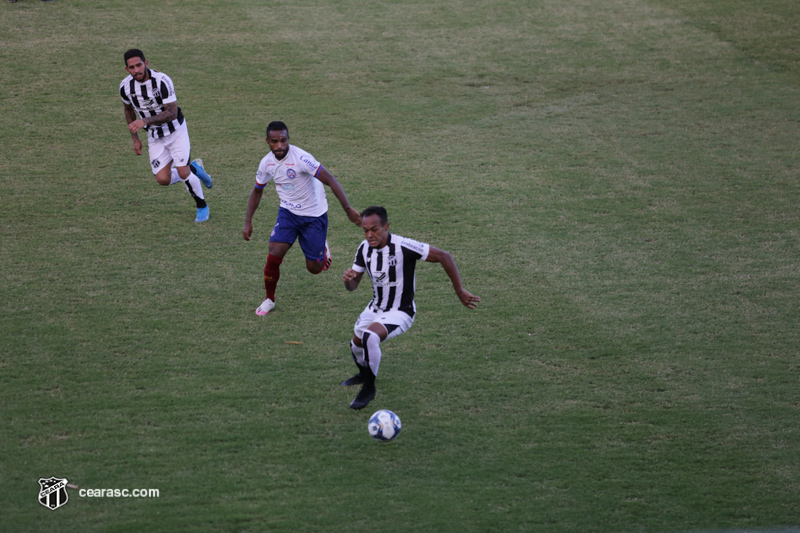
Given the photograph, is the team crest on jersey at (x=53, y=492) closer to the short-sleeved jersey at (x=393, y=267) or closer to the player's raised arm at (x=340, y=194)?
the short-sleeved jersey at (x=393, y=267)

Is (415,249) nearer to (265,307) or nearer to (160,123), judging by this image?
(265,307)

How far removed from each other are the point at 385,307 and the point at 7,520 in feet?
10.8

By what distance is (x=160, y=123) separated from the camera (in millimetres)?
9602

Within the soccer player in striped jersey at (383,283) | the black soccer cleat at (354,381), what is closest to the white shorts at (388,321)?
the soccer player in striped jersey at (383,283)

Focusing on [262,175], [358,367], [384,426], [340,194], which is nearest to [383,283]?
[358,367]

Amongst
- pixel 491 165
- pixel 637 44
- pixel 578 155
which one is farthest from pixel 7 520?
pixel 637 44

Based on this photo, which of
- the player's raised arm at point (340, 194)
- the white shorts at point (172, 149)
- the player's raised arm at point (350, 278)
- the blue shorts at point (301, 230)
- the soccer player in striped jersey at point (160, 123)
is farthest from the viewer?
the white shorts at point (172, 149)

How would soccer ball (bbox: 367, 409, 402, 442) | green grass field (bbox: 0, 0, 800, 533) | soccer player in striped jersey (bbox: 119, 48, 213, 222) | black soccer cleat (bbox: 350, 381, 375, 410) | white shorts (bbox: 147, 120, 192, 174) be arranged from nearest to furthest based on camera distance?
green grass field (bbox: 0, 0, 800, 533)
soccer ball (bbox: 367, 409, 402, 442)
black soccer cleat (bbox: 350, 381, 375, 410)
soccer player in striped jersey (bbox: 119, 48, 213, 222)
white shorts (bbox: 147, 120, 192, 174)

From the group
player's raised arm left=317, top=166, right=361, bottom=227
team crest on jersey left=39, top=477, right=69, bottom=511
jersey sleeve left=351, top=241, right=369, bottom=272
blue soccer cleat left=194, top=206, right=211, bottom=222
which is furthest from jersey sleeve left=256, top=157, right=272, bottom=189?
team crest on jersey left=39, top=477, right=69, bottom=511

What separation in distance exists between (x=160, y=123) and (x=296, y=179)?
279 centimetres

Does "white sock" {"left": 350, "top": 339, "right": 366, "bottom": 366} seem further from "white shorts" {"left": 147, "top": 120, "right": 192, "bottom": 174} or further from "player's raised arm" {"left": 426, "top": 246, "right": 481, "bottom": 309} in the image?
"white shorts" {"left": 147, "top": 120, "right": 192, "bottom": 174}

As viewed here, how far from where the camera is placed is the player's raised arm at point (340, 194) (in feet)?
24.6

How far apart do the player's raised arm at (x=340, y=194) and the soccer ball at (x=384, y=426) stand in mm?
2168

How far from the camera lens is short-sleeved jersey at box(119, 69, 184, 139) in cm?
945
